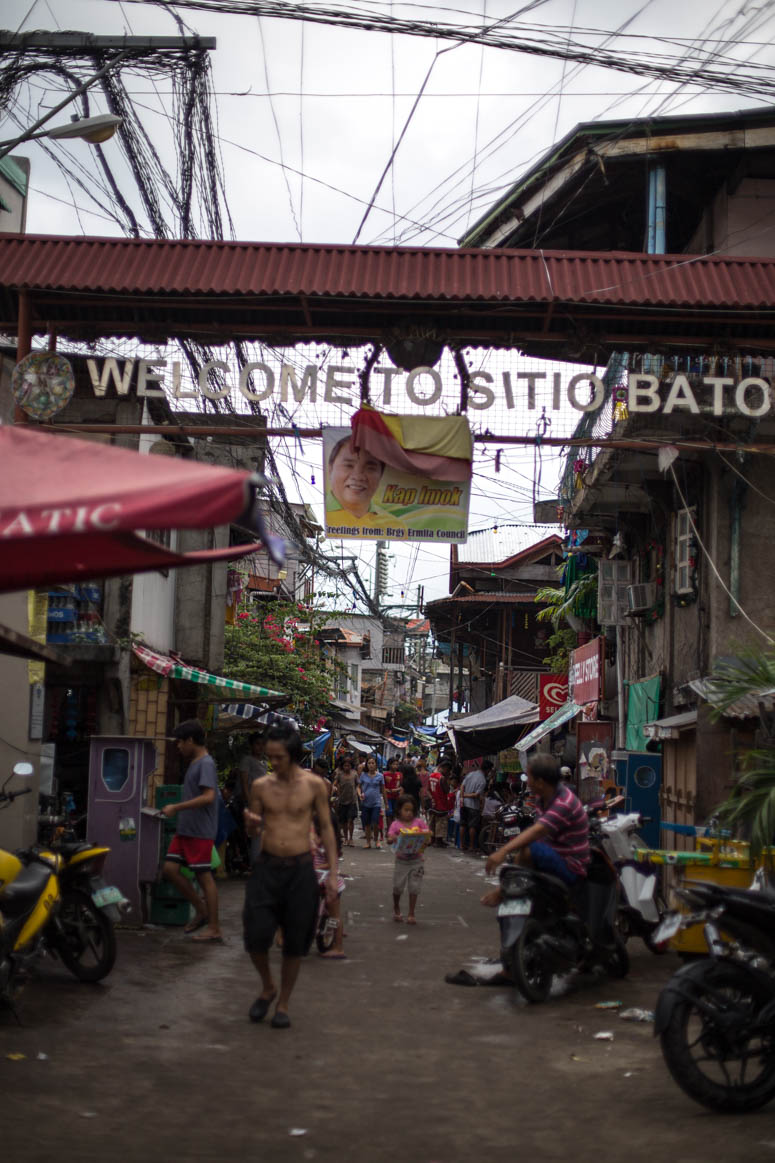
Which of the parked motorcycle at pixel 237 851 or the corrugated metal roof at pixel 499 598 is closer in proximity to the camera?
the parked motorcycle at pixel 237 851

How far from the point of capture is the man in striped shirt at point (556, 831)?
8789mm

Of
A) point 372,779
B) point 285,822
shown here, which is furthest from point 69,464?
point 372,779

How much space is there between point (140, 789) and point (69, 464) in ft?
26.3

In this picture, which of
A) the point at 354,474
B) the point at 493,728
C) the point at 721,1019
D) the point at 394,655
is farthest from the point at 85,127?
the point at 394,655

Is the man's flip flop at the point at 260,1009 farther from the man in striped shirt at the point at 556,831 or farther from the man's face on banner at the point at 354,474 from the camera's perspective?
the man's face on banner at the point at 354,474

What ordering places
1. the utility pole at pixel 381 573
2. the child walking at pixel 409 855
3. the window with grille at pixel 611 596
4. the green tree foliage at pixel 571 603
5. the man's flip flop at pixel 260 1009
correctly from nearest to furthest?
the man's flip flop at pixel 260 1009 → the child walking at pixel 409 855 → the window with grille at pixel 611 596 → the green tree foliage at pixel 571 603 → the utility pole at pixel 381 573

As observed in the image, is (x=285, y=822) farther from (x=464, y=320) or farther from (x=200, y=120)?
(x=200, y=120)

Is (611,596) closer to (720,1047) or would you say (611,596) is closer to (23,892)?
(23,892)

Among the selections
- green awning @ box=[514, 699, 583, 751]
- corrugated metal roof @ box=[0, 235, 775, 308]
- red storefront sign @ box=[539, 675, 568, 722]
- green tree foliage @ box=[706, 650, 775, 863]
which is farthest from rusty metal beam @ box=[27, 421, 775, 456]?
red storefront sign @ box=[539, 675, 568, 722]

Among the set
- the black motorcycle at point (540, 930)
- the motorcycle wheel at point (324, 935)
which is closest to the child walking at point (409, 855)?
the motorcycle wheel at point (324, 935)

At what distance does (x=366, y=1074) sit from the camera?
6645 millimetres

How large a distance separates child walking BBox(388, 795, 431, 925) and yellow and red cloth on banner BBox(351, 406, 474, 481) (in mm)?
3643

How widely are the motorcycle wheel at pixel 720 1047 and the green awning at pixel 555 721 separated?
62.6 ft

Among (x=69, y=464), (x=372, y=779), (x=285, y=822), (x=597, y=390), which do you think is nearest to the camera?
(x=69, y=464)
